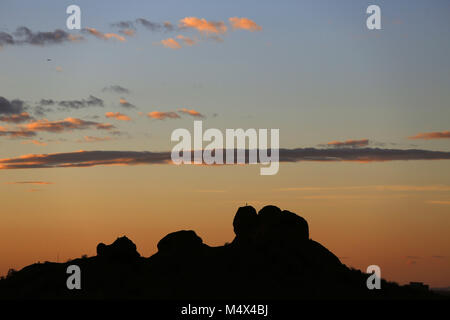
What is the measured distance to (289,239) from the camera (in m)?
200
